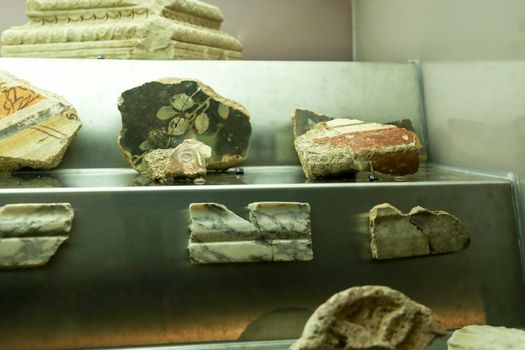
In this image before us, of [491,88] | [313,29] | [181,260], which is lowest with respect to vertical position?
[181,260]

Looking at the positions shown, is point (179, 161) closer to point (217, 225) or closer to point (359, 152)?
point (217, 225)

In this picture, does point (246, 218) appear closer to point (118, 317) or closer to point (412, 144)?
point (118, 317)

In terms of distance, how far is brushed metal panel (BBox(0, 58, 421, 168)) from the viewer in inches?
79.9

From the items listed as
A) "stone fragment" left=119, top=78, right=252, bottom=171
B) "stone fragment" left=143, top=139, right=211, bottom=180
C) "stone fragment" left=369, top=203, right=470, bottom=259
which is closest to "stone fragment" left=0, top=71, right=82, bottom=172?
"stone fragment" left=119, top=78, right=252, bottom=171

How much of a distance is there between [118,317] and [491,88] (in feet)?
4.43

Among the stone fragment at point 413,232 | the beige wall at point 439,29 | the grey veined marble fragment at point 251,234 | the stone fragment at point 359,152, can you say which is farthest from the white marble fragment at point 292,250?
the beige wall at point 439,29

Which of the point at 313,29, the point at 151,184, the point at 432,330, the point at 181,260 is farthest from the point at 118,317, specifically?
the point at 313,29

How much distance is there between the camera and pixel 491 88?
1.82 meters

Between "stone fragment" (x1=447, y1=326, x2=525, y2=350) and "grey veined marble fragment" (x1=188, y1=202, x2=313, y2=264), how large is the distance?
0.42 meters

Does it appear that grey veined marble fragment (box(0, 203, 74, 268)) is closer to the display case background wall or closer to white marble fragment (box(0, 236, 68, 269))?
white marble fragment (box(0, 236, 68, 269))

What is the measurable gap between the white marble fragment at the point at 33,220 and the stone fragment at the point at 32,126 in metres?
0.51

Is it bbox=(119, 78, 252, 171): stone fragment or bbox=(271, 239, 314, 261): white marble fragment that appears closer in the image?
bbox=(271, 239, 314, 261): white marble fragment

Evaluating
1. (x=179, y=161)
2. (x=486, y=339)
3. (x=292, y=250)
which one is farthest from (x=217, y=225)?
(x=486, y=339)

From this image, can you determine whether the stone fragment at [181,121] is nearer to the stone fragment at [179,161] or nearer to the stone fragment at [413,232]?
the stone fragment at [179,161]
